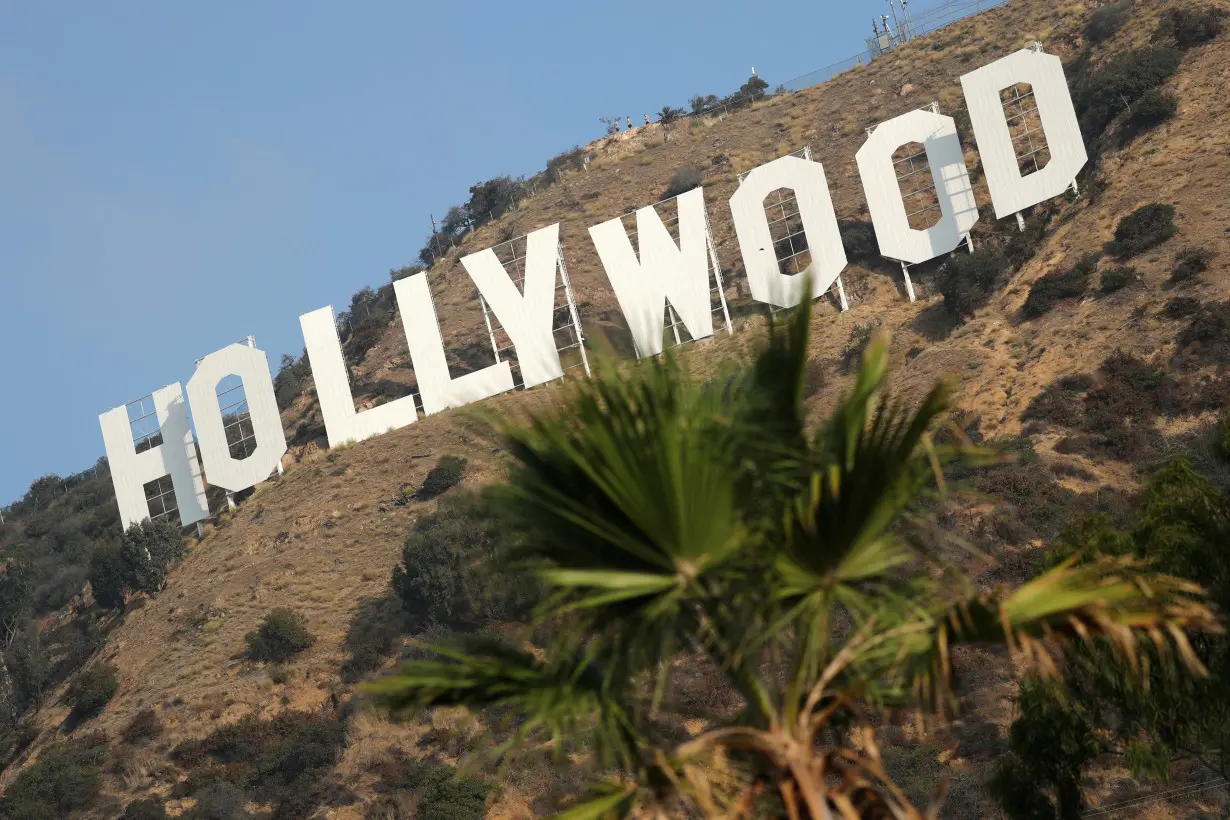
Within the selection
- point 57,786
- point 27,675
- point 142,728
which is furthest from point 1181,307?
point 27,675

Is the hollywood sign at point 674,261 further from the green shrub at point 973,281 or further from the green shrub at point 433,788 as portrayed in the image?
the green shrub at point 433,788

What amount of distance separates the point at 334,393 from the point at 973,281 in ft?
68.9

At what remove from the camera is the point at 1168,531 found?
36.5ft

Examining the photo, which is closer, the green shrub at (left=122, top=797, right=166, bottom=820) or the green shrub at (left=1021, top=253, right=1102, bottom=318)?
the green shrub at (left=122, top=797, right=166, bottom=820)

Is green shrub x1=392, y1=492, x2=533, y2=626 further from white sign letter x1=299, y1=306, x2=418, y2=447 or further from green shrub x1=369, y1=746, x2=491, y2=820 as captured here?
white sign letter x1=299, y1=306, x2=418, y2=447

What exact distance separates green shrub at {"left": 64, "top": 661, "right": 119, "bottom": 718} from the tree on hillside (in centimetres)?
3172

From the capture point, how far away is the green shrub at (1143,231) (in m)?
37.1

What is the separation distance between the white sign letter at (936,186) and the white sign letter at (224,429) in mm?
21046

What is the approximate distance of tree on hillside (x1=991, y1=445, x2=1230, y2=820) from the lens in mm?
10445

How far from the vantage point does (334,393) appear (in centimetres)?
4516

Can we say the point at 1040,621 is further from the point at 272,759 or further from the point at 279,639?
the point at 279,639

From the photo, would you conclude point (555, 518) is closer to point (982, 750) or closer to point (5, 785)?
point (982, 750)

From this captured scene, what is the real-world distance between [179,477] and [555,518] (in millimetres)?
43734

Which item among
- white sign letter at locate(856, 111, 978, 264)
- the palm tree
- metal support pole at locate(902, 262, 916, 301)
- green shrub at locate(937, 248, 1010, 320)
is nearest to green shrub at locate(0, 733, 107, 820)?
green shrub at locate(937, 248, 1010, 320)
